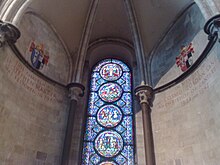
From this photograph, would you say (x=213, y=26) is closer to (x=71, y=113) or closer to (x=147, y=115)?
(x=147, y=115)

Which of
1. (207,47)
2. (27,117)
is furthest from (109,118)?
(207,47)

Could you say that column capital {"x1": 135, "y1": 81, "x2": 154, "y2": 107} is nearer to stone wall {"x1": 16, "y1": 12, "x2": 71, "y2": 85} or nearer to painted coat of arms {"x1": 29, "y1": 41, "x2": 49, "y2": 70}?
stone wall {"x1": 16, "y1": 12, "x2": 71, "y2": 85}

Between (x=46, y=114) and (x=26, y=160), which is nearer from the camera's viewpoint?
(x=26, y=160)

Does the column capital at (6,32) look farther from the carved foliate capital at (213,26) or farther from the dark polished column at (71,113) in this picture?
the carved foliate capital at (213,26)

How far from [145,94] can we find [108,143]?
1.99 meters

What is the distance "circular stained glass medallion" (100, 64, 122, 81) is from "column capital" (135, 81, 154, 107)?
6.15 ft

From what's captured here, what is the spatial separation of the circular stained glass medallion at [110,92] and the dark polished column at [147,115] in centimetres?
126

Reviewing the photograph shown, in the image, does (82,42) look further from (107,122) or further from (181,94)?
(181,94)

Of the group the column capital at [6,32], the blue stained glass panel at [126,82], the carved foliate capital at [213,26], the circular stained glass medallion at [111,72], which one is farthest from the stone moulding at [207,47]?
the column capital at [6,32]

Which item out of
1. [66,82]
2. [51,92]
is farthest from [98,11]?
[51,92]

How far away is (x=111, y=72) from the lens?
1058 centimetres

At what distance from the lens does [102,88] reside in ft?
33.0

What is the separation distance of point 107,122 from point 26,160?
123 inches

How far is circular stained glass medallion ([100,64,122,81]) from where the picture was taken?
10383mm
